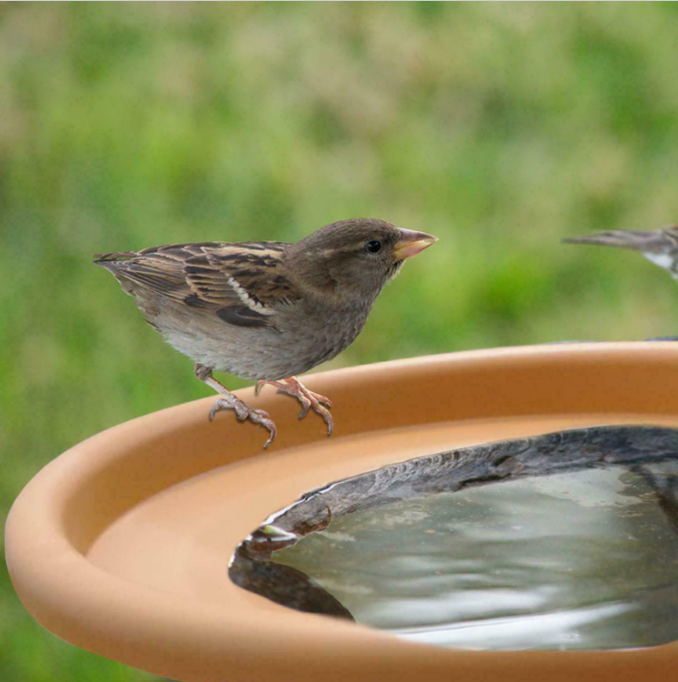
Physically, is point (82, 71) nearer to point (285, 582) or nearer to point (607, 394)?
point (607, 394)

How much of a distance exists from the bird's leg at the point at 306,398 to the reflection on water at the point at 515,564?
290 mm

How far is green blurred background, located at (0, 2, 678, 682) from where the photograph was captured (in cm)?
385

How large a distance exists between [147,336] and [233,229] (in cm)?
47

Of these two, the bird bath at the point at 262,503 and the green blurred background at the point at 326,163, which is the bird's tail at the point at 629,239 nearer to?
the green blurred background at the point at 326,163

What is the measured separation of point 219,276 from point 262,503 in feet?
1.43

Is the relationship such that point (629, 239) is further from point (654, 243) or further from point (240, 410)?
point (240, 410)

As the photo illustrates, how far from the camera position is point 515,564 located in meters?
1.56

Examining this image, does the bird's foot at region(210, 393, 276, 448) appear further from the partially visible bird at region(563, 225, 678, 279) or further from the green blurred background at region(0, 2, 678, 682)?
the partially visible bird at region(563, 225, 678, 279)

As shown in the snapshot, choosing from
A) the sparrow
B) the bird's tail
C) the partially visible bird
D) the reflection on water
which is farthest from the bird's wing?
the partially visible bird

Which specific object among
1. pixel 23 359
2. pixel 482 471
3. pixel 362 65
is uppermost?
pixel 362 65

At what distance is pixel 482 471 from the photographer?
74.9 inches

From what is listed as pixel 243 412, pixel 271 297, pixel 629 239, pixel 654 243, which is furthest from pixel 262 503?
pixel 654 243

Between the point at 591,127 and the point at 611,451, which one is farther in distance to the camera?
the point at 591,127

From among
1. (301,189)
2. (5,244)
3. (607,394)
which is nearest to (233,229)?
(301,189)
